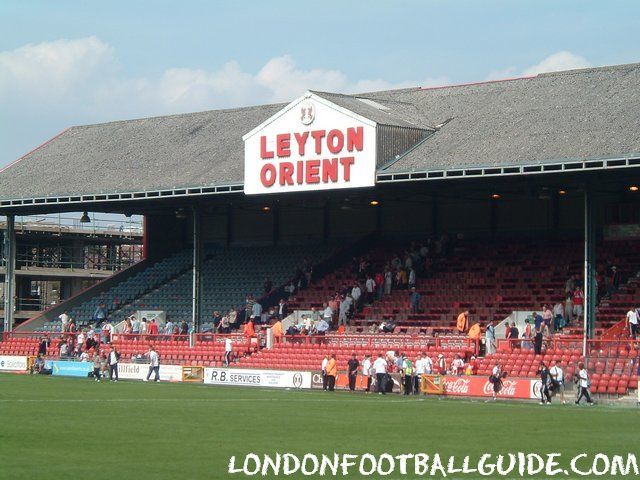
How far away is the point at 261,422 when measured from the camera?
29109 millimetres

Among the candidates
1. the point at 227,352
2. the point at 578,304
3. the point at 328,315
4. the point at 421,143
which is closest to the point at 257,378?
the point at 227,352

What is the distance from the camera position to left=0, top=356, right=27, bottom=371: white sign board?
188 feet

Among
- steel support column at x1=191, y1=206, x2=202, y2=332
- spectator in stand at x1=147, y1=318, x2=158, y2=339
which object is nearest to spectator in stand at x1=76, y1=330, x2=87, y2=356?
spectator in stand at x1=147, y1=318, x2=158, y2=339

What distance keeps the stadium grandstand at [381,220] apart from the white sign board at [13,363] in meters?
1.85

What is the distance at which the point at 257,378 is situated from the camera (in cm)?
4856

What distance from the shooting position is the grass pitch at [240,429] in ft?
67.8

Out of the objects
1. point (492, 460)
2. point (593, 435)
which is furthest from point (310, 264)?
point (492, 460)

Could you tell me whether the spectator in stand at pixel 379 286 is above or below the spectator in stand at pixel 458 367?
above

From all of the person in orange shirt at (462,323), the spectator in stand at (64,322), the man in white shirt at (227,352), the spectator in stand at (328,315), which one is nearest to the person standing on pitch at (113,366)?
the man in white shirt at (227,352)

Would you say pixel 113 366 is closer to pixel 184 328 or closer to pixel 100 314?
pixel 184 328

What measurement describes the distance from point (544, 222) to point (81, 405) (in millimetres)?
28268

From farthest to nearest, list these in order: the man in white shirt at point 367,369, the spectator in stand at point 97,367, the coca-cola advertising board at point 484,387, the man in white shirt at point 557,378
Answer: the spectator in stand at point 97,367
the man in white shirt at point 367,369
the coca-cola advertising board at point 484,387
the man in white shirt at point 557,378

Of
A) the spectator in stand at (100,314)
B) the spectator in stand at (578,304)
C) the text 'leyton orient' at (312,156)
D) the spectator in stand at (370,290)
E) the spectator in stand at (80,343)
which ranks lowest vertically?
the spectator in stand at (80,343)

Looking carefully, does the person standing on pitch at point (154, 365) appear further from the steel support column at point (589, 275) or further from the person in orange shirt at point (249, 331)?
the steel support column at point (589, 275)
